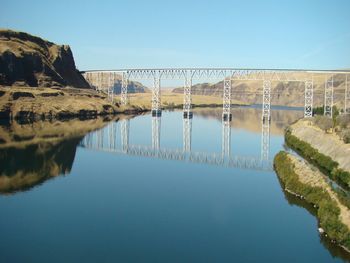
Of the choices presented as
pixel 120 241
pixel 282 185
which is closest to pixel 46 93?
pixel 282 185

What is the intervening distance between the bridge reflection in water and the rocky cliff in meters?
37.9

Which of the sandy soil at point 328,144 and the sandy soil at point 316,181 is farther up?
the sandy soil at point 328,144

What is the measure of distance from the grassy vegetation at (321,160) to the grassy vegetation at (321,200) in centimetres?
299

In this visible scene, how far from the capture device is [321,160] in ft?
116

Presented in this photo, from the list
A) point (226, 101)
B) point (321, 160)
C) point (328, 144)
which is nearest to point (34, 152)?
point (321, 160)

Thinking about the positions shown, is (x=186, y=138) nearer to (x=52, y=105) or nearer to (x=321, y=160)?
(x=321, y=160)

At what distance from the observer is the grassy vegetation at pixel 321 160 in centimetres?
2917

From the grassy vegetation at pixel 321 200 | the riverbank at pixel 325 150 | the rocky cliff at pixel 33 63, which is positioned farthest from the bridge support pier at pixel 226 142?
the rocky cliff at pixel 33 63

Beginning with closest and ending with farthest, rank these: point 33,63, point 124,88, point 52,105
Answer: point 52,105, point 33,63, point 124,88

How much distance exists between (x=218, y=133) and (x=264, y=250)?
43358 millimetres

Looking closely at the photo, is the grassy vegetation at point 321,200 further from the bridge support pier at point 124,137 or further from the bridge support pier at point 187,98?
the bridge support pier at point 187,98

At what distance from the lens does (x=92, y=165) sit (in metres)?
37.6

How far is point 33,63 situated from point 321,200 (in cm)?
8564

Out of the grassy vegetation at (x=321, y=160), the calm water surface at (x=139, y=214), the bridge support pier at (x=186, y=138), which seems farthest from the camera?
the bridge support pier at (x=186, y=138)
